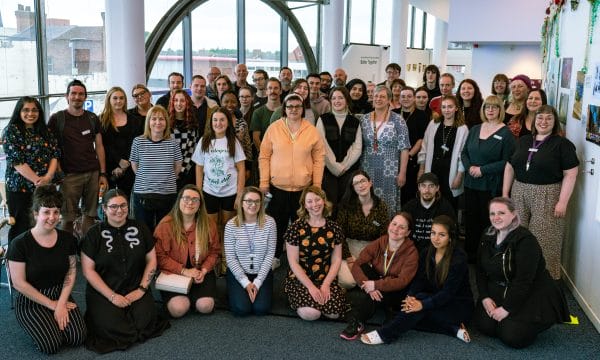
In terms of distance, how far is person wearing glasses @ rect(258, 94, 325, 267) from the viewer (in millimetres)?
4461

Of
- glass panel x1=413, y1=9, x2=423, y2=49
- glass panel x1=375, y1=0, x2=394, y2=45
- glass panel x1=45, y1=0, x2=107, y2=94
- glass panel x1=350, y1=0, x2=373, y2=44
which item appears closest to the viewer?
glass panel x1=45, y1=0, x2=107, y2=94

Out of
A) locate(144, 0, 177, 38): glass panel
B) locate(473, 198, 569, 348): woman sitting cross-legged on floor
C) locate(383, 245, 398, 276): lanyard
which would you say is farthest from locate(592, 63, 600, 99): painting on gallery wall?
locate(144, 0, 177, 38): glass panel

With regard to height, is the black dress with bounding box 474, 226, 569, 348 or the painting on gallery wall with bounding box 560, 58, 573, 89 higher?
the painting on gallery wall with bounding box 560, 58, 573, 89

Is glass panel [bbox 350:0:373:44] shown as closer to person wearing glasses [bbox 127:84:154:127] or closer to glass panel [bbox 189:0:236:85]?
glass panel [bbox 189:0:236:85]

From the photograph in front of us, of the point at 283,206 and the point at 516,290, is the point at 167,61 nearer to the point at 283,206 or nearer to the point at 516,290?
the point at 283,206

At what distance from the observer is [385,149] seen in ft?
15.7

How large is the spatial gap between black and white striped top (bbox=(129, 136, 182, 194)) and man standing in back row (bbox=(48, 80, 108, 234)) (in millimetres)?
401

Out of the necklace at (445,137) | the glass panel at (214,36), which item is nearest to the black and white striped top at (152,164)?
the necklace at (445,137)

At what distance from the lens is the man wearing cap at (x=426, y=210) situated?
429 centimetres

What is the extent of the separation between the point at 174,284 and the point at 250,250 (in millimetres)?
560

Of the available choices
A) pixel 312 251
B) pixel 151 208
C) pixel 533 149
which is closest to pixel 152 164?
pixel 151 208

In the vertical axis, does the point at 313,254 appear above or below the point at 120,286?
above

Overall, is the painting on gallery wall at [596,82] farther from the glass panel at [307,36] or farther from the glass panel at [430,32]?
the glass panel at [430,32]

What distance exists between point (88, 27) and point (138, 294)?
213 inches
